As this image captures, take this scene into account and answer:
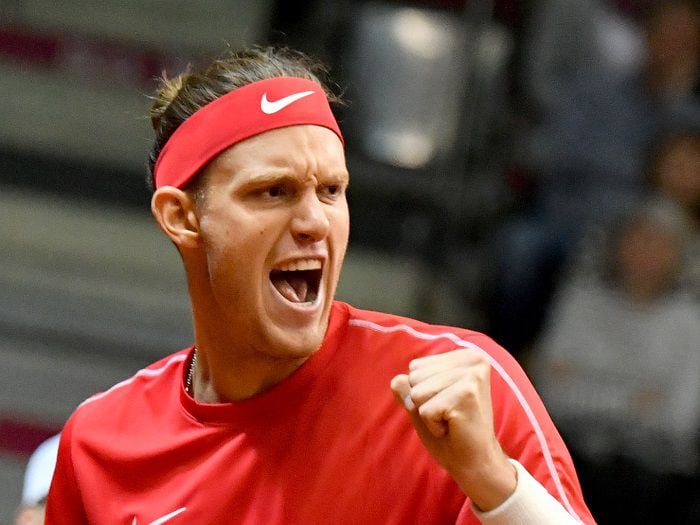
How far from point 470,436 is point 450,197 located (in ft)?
9.01

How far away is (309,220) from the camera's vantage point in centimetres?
170

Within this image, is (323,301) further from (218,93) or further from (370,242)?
(370,242)

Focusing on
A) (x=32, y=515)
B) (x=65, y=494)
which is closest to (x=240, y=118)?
(x=65, y=494)

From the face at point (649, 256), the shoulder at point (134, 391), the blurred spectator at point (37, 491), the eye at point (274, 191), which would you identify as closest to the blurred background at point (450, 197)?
the face at point (649, 256)

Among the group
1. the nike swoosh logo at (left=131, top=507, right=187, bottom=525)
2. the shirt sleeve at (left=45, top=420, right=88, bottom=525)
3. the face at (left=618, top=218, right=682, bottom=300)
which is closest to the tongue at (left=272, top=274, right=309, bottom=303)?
the nike swoosh logo at (left=131, top=507, right=187, bottom=525)

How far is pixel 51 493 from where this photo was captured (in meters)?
1.99

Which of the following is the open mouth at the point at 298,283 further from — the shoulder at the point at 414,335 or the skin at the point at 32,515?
the skin at the point at 32,515

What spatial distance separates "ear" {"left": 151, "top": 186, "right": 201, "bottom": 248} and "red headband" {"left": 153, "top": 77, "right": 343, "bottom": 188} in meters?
0.02

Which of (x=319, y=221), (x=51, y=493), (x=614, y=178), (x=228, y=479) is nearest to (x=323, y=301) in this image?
(x=319, y=221)

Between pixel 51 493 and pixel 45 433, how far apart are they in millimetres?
2353

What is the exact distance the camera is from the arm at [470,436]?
1422 millimetres

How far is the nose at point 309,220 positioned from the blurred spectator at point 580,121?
240 centimetres

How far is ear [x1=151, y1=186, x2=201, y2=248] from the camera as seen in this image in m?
1.79

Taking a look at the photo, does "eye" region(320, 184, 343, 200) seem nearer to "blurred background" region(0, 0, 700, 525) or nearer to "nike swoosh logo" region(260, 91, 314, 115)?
"nike swoosh logo" region(260, 91, 314, 115)
